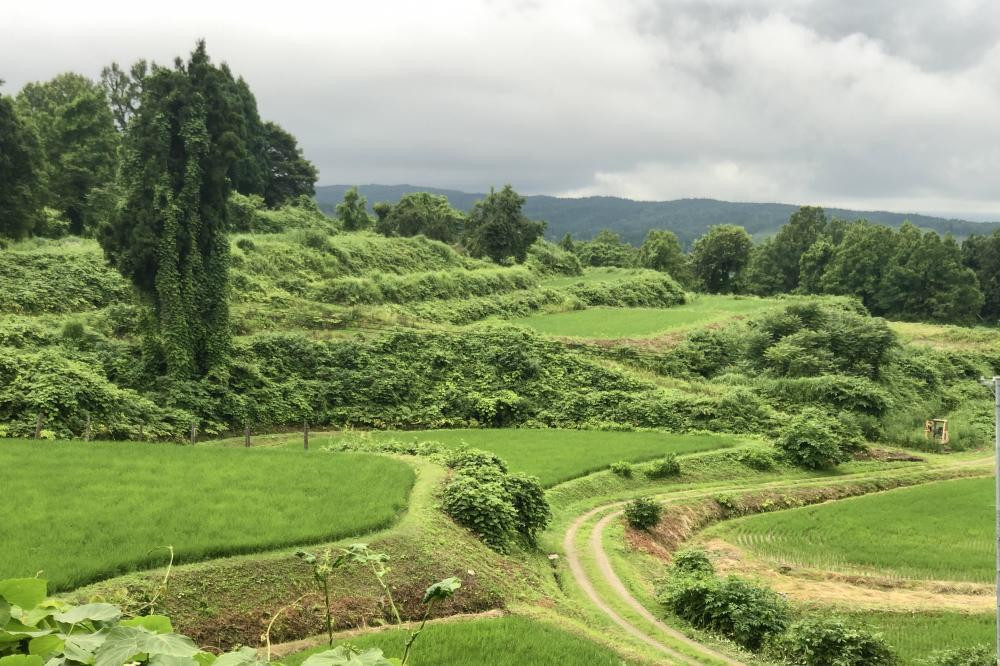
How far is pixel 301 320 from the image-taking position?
3675 centimetres

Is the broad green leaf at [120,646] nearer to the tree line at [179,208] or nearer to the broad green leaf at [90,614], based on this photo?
the broad green leaf at [90,614]

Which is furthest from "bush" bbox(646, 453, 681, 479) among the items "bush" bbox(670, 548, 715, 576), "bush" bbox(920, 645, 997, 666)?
"bush" bbox(920, 645, 997, 666)

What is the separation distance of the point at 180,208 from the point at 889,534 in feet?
95.0

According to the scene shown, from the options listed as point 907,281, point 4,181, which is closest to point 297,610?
point 4,181

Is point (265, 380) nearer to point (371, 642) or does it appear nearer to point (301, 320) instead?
point (301, 320)

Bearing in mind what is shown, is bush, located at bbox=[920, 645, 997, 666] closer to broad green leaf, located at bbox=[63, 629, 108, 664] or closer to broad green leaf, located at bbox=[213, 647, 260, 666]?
broad green leaf, located at bbox=[213, 647, 260, 666]

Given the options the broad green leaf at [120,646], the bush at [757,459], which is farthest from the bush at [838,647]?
the bush at [757,459]

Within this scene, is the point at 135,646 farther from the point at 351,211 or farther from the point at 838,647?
the point at 351,211

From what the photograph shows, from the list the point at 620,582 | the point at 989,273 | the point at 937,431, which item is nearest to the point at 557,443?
the point at 620,582

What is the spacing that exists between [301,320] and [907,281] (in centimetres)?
7082

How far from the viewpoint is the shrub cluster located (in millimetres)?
15875

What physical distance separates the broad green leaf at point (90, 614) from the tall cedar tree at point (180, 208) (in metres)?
27.5

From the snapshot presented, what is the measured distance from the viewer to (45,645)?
7.24 feet

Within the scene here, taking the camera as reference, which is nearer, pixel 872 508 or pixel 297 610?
pixel 297 610
